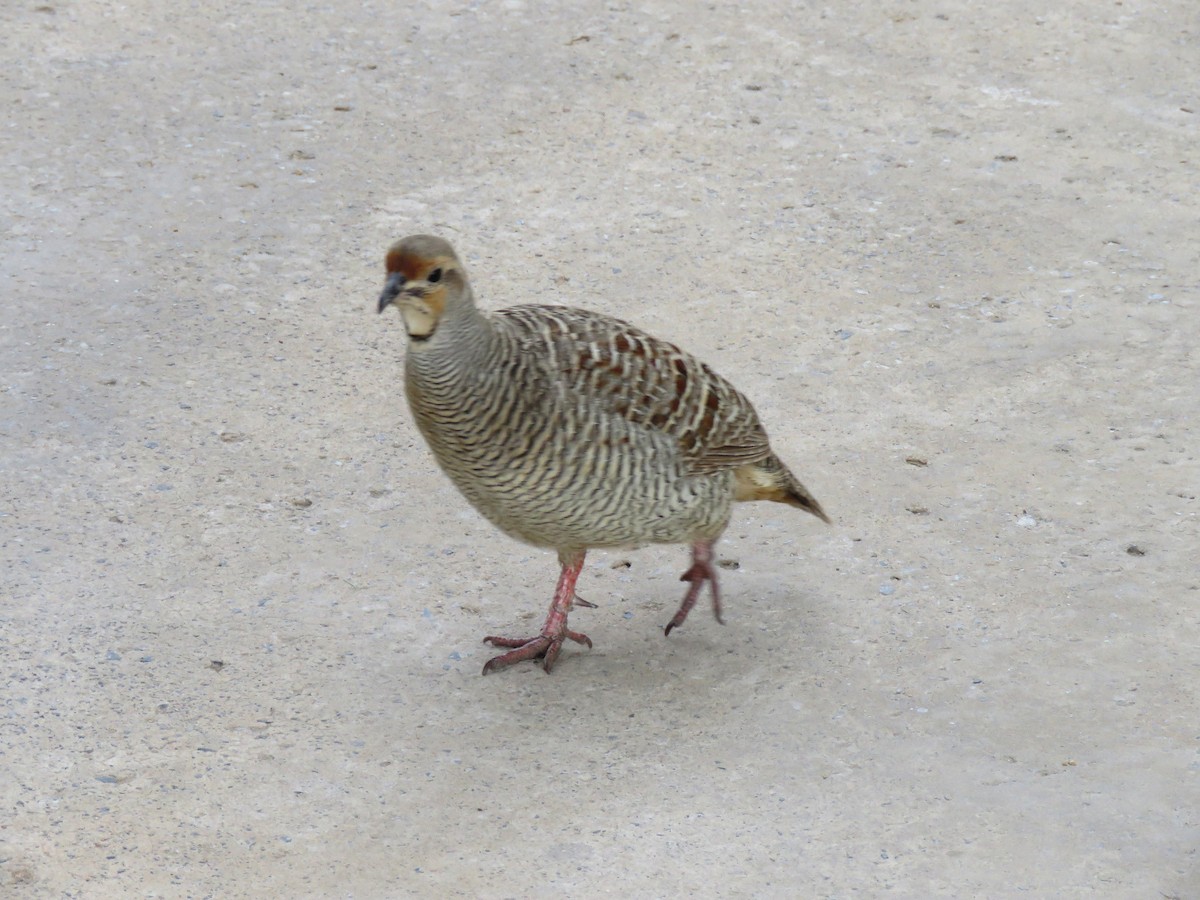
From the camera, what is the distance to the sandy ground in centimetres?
385

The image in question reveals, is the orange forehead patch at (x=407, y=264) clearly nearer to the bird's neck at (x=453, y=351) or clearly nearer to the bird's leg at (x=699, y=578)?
the bird's neck at (x=453, y=351)

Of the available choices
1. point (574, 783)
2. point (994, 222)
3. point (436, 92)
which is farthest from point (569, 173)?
point (574, 783)

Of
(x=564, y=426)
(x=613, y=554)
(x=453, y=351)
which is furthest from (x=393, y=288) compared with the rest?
(x=613, y=554)

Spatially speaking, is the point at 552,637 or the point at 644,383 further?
the point at 552,637

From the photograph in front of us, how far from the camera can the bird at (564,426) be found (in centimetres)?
395

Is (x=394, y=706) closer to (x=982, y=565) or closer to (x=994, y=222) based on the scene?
(x=982, y=565)

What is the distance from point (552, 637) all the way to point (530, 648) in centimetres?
6

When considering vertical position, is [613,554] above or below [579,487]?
below

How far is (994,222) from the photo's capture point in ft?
21.1

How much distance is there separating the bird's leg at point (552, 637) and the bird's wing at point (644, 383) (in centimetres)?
43

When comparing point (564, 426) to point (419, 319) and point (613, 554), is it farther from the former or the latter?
point (613, 554)

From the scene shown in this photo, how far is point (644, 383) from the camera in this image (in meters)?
4.21

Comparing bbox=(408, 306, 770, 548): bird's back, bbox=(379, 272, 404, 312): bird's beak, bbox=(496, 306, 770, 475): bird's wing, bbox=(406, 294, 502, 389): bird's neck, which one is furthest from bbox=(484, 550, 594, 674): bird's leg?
bbox=(379, 272, 404, 312): bird's beak

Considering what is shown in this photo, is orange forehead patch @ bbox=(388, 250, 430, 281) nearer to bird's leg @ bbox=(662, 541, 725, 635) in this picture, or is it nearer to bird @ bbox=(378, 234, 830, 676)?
bird @ bbox=(378, 234, 830, 676)
